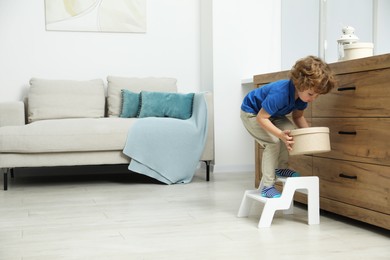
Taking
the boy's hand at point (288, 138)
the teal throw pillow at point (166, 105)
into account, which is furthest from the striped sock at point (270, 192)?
the teal throw pillow at point (166, 105)

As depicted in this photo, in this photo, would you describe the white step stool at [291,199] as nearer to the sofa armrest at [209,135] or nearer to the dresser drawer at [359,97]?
the dresser drawer at [359,97]

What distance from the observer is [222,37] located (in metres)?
4.47

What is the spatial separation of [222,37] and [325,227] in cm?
242

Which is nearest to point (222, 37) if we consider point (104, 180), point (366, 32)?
point (366, 32)

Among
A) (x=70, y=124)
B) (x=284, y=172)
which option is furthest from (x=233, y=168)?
(x=284, y=172)

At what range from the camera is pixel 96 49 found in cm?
452

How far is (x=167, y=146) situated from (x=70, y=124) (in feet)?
2.16

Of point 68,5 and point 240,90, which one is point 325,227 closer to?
point 240,90

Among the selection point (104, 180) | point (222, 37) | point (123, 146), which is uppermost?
point (222, 37)

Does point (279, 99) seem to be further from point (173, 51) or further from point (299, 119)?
point (173, 51)

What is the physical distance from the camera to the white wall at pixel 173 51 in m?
4.36

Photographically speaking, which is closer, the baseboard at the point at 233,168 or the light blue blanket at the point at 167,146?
the light blue blanket at the point at 167,146

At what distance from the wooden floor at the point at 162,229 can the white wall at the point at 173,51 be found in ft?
3.40

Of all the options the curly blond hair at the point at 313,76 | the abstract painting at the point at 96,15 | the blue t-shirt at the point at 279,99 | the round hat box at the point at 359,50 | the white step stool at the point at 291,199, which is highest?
the abstract painting at the point at 96,15
